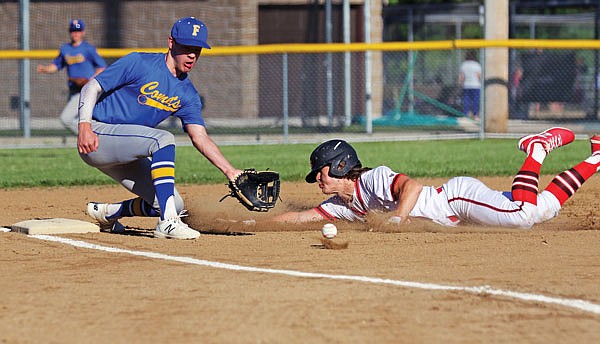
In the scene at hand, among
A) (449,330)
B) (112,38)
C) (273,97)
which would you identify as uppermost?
(112,38)

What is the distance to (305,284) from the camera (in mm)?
5344

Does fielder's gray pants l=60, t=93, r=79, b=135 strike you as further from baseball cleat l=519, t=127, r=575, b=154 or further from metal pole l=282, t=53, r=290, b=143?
baseball cleat l=519, t=127, r=575, b=154

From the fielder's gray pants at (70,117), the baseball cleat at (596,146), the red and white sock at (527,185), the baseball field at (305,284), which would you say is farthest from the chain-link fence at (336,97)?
the baseball field at (305,284)

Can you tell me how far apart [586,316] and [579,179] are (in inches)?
114

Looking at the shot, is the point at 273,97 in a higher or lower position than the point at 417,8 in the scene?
lower

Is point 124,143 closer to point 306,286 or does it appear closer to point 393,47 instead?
point 306,286

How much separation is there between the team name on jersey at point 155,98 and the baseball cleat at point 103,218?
99 cm

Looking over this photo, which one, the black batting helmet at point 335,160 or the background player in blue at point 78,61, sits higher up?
the background player in blue at point 78,61

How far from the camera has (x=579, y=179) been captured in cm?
730

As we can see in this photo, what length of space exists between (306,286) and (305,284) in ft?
0.19

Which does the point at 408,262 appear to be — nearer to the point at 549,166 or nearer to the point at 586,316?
the point at 586,316

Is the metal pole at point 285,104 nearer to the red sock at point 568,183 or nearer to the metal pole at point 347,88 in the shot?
the metal pole at point 347,88

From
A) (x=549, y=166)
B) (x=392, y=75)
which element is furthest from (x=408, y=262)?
(x=392, y=75)

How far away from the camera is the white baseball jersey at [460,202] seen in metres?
7.14
